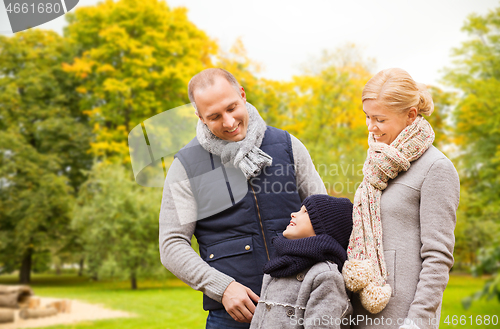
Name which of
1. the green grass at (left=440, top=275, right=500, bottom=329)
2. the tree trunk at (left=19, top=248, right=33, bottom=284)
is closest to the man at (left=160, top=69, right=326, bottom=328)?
the green grass at (left=440, top=275, right=500, bottom=329)

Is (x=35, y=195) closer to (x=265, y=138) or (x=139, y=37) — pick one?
(x=139, y=37)

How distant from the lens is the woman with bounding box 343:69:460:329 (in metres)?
1.53

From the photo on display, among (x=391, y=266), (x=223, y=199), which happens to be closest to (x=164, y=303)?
(x=223, y=199)

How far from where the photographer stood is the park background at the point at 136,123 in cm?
1145

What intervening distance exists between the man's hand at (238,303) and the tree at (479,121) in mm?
11772

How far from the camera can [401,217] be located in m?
1.63

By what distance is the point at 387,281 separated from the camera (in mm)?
1628

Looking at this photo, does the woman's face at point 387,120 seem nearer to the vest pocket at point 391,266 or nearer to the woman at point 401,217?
the woman at point 401,217

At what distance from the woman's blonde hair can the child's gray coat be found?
0.67 metres

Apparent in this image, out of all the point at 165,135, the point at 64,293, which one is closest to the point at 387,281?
the point at 165,135

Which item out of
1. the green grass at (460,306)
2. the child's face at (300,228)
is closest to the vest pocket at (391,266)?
the child's face at (300,228)

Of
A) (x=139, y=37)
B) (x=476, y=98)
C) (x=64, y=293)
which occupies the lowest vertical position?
(x=64, y=293)

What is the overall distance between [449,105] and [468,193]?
115 inches

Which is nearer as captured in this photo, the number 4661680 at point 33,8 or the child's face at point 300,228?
the child's face at point 300,228
